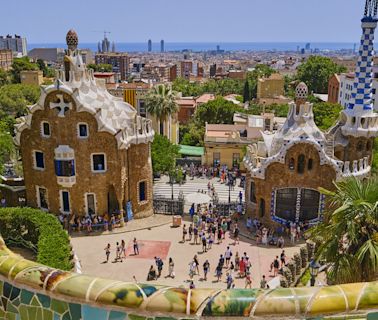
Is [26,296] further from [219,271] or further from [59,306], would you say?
[219,271]

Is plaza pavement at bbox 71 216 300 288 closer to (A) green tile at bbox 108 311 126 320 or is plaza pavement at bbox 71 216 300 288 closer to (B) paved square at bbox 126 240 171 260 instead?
(B) paved square at bbox 126 240 171 260

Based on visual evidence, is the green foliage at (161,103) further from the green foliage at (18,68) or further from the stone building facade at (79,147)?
the green foliage at (18,68)

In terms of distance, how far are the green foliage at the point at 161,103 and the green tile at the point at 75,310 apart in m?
45.0

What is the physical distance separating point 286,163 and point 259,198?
3.02m

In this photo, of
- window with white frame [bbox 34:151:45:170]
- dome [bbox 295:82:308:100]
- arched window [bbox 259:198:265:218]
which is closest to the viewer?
dome [bbox 295:82:308:100]

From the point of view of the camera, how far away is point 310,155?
27.2 meters

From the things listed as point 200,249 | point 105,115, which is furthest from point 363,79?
point 105,115

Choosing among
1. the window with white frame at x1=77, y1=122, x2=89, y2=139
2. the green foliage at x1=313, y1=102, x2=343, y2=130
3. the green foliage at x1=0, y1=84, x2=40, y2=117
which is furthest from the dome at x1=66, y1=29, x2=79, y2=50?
the green foliage at x1=313, y1=102, x2=343, y2=130

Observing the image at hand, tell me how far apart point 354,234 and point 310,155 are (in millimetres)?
15091

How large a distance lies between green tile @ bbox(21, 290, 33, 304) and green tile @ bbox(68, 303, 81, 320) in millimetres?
441

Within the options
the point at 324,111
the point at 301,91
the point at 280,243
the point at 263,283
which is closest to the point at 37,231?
the point at 263,283

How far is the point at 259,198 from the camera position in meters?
28.9

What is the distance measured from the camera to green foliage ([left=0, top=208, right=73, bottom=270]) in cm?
2022

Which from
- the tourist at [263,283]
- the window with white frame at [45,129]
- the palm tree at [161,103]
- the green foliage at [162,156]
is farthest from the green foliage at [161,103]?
the tourist at [263,283]
